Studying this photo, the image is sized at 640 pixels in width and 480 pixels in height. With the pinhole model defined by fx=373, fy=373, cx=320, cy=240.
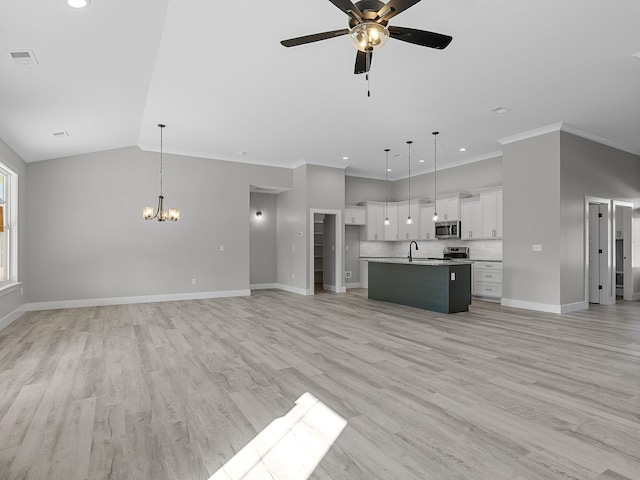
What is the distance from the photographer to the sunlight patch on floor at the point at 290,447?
1.98 meters

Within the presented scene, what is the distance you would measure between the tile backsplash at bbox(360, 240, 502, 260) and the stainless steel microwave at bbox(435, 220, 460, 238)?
1.16 ft

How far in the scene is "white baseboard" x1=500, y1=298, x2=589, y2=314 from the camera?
21.4 feet

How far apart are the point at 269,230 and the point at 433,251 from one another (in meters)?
4.48

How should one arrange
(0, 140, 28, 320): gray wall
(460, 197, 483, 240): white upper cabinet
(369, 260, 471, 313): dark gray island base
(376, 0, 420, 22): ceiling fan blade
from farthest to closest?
1. (460, 197, 483, 240): white upper cabinet
2. (369, 260, 471, 313): dark gray island base
3. (0, 140, 28, 320): gray wall
4. (376, 0, 420, 22): ceiling fan blade

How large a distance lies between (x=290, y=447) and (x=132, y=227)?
6.75 meters

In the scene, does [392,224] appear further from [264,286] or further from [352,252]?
[264,286]

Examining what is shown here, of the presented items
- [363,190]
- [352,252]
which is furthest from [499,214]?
[352,252]

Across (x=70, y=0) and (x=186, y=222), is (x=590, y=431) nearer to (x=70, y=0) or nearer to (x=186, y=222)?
(x=70, y=0)

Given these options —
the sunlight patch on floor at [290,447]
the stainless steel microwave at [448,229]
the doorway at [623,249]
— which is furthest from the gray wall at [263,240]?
the doorway at [623,249]

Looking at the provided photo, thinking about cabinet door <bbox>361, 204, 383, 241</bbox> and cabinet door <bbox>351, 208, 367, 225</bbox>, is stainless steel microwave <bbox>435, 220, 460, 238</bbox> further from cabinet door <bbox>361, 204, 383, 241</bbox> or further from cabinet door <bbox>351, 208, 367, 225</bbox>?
cabinet door <bbox>351, 208, 367, 225</bbox>

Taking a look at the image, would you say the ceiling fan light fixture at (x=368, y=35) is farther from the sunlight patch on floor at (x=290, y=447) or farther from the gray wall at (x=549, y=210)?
the gray wall at (x=549, y=210)

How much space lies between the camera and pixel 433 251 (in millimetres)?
9961

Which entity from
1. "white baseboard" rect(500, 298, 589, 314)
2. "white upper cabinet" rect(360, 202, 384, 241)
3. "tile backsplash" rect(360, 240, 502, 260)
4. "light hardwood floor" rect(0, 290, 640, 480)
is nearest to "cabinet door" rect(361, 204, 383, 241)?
"white upper cabinet" rect(360, 202, 384, 241)

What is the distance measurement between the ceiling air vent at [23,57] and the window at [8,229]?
3.24 metres
